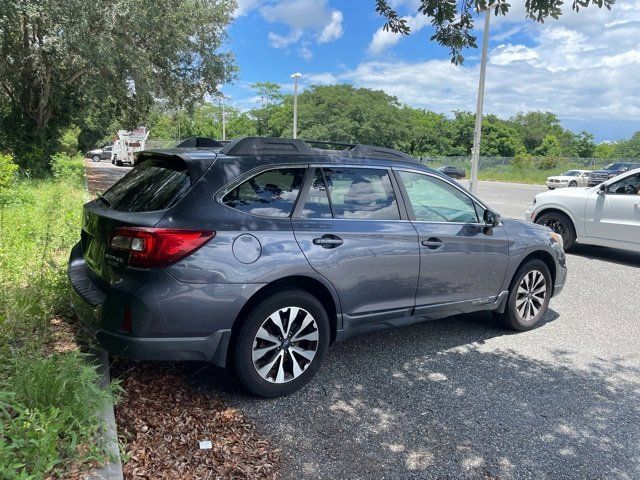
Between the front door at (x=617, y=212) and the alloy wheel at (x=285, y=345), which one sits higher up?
the front door at (x=617, y=212)

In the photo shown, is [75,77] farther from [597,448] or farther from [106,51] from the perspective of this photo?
[597,448]

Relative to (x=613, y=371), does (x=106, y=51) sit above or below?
above

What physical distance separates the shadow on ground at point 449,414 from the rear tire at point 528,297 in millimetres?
545

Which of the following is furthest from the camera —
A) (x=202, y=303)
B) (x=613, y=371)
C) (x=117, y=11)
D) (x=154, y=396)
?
(x=117, y=11)

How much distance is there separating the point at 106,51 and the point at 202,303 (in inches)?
497

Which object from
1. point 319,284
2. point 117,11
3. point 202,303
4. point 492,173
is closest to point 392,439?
point 319,284

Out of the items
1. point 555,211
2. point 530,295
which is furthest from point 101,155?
point 530,295

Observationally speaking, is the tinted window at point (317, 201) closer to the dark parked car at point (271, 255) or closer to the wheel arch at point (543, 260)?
the dark parked car at point (271, 255)

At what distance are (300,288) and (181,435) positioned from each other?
3.97ft

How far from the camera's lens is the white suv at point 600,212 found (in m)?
8.40

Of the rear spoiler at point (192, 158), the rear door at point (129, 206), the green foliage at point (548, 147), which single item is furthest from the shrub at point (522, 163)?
the rear door at point (129, 206)

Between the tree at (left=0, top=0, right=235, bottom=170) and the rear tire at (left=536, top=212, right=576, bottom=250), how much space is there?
36.7 feet

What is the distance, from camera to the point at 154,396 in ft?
11.5

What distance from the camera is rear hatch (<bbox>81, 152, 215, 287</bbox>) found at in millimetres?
3225
